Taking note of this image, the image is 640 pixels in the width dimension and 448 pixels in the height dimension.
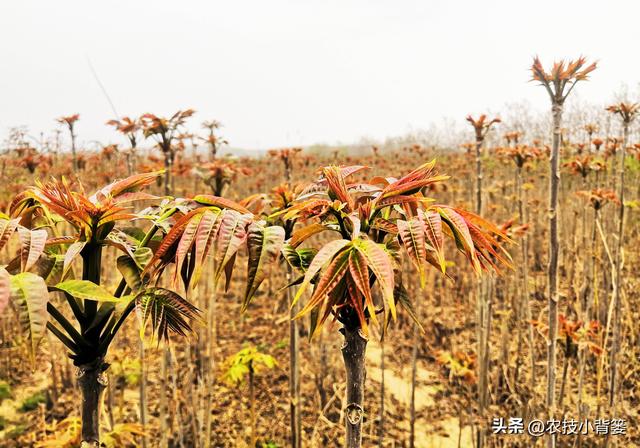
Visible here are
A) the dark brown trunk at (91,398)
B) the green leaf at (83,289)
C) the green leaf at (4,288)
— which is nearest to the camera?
the green leaf at (4,288)

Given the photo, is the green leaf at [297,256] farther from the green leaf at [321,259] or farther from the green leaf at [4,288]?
the green leaf at [4,288]

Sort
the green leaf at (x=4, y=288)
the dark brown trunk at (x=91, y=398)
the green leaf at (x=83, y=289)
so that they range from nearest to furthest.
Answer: the green leaf at (x=4, y=288), the green leaf at (x=83, y=289), the dark brown trunk at (x=91, y=398)

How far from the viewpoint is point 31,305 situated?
1.85 ft

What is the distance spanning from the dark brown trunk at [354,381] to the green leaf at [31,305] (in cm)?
48

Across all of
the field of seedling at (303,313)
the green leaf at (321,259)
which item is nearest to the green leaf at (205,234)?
the field of seedling at (303,313)

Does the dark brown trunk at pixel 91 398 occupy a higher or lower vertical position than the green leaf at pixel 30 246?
lower

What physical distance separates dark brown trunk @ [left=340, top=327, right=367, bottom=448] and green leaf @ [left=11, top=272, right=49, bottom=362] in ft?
1.58

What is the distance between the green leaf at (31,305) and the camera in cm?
55

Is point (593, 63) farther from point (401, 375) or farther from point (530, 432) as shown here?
point (401, 375)

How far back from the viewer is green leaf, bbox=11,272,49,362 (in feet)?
1.82

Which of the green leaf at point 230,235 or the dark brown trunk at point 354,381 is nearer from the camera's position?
A: the green leaf at point 230,235

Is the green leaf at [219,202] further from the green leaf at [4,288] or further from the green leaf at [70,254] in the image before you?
the green leaf at [4,288]

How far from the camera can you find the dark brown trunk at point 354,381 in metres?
0.80

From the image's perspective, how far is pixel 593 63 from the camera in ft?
5.12
